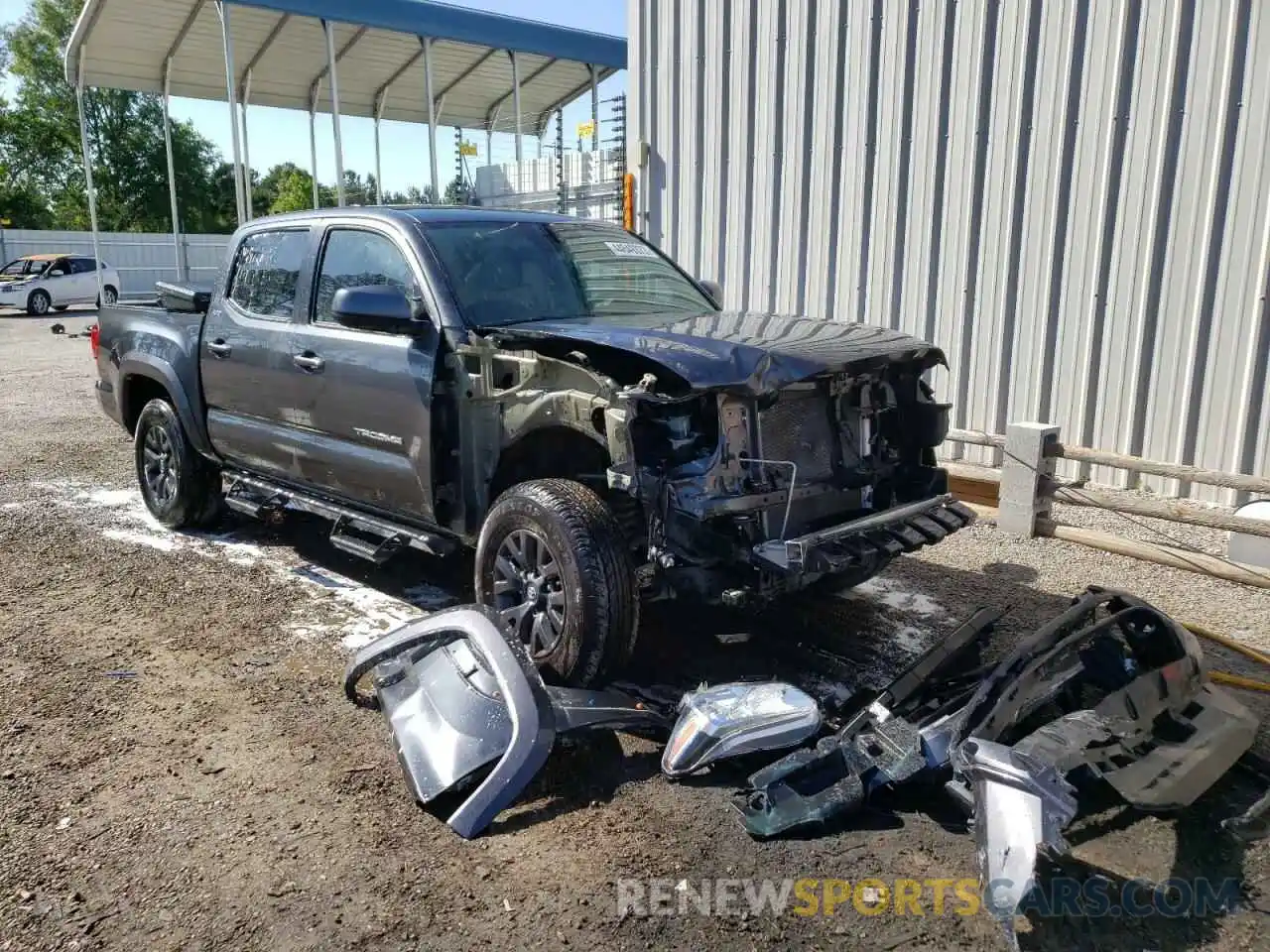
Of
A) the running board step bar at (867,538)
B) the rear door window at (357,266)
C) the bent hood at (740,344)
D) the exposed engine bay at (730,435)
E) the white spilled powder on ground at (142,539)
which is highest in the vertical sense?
the rear door window at (357,266)

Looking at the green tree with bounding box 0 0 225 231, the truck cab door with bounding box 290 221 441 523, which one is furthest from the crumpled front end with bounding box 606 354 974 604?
the green tree with bounding box 0 0 225 231

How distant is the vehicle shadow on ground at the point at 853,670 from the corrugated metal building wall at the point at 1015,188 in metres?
2.36

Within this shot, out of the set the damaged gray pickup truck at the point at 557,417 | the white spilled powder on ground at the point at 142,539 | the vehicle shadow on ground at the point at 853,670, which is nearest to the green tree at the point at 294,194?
the white spilled powder on ground at the point at 142,539

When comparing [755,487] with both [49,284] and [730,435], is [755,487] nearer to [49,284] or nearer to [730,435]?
[730,435]

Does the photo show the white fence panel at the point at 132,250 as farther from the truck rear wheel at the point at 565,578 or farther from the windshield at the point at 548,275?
the truck rear wheel at the point at 565,578

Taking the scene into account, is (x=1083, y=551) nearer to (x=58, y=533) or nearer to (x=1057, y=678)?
(x=1057, y=678)

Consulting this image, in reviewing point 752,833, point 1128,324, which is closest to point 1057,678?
point 752,833

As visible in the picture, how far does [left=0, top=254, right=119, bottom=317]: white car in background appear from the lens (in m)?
25.4

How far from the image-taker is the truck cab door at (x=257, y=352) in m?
5.30

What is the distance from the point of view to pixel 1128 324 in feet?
23.0

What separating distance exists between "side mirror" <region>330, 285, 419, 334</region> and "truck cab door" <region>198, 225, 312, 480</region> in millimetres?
987

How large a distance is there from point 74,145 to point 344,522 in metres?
55.4

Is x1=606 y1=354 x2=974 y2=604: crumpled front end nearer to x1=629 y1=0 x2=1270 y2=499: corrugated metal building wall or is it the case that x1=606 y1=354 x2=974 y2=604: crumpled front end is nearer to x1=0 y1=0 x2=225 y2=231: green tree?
x1=629 y1=0 x2=1270 y2=499: corrugated metal building wall

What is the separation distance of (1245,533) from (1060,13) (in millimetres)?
3975
